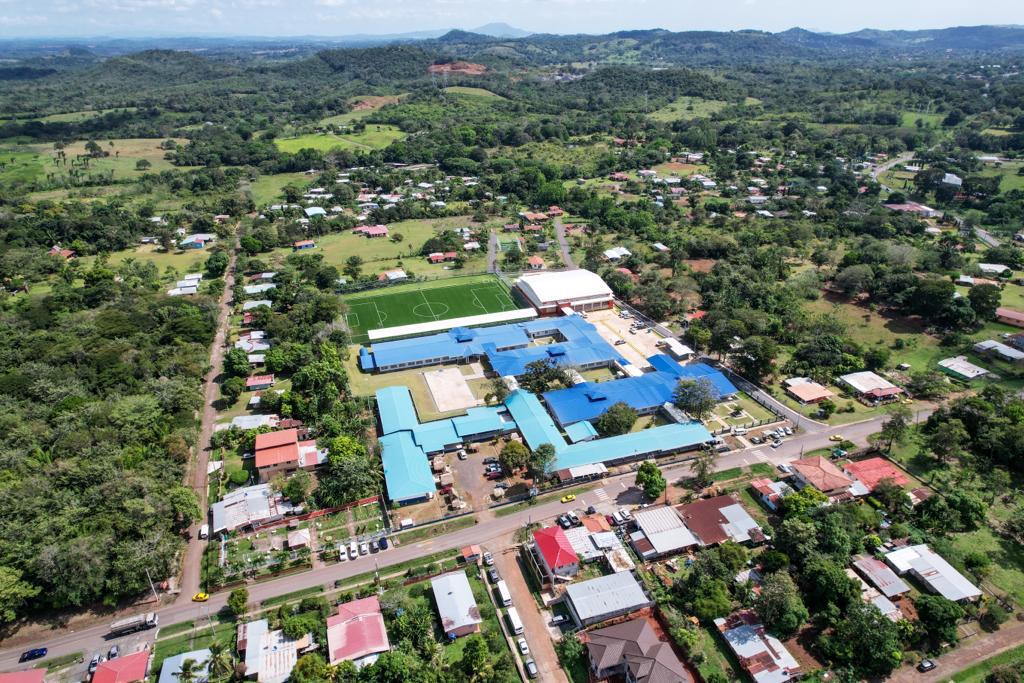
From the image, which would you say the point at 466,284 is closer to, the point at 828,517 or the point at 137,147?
the point at 828,517

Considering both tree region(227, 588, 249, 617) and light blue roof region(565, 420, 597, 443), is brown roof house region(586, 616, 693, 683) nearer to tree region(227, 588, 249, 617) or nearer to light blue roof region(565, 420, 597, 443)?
light blue roof region(565, 420, 597, 443)

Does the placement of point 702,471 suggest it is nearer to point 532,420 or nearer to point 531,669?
point 532,420

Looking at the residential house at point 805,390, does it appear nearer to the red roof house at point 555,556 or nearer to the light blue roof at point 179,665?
the red roof house at point 555,556

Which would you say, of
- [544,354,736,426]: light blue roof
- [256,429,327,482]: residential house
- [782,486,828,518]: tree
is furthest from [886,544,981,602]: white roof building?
[256,429,327,482]: residential house

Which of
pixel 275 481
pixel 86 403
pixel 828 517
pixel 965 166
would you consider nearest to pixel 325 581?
pixel 275 481

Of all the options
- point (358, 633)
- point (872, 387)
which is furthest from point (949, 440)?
point (358, 633)
